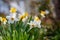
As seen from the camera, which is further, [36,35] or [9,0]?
[9,0]

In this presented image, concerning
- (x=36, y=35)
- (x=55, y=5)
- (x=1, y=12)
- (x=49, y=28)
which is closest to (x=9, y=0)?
(x=1, y=12)

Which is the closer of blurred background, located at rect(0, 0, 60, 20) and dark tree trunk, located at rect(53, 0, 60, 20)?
dark tree trunk, located at rect(53, 0, 60, 20)

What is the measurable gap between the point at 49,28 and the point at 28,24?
1.82m

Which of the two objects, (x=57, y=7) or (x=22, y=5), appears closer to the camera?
(x=57, y=7)

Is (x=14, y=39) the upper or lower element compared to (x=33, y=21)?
lower

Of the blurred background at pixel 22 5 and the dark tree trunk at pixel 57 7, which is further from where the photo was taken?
the blurred background at pixel 22 5

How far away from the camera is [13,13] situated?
3.31 metres

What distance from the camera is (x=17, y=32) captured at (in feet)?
10.4

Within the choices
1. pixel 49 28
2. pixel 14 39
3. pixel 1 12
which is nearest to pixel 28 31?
pixel 14 39

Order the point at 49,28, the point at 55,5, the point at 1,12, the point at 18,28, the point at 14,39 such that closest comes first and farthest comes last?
the point at 14,39 → the point at 18,28 → the point at 49,28 → the point at 55,5 → the point at 1,12

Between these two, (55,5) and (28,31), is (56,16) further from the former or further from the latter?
(28,31)

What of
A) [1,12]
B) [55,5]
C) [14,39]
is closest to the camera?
[14,39]

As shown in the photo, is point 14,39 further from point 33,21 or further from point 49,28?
point 49,28

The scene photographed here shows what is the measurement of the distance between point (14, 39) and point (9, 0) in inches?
200
